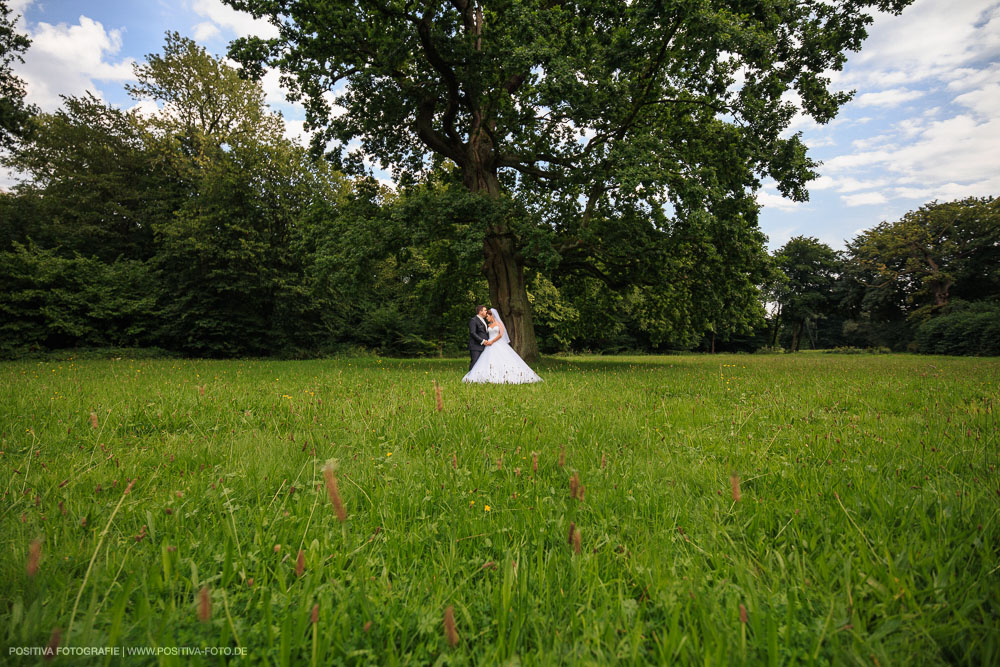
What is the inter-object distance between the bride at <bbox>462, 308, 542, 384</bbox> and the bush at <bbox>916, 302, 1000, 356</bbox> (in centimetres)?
4014

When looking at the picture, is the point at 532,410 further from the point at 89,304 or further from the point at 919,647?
the point at 89,304

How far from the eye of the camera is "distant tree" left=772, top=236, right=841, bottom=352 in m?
54.0

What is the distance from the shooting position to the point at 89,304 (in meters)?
22.7

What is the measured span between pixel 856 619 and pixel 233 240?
1085 inches

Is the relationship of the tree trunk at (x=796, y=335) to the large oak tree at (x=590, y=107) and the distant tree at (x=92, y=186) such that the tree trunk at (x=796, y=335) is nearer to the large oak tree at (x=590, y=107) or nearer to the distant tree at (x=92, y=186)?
the large oak tree at (x=590, y=107)

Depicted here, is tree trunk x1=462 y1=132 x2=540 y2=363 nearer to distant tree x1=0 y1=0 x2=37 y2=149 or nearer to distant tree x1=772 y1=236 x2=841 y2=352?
distant tree x1=0 y1=0 x2=37 y2=149

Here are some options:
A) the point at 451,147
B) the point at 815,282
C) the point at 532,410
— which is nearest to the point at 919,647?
the point at 532,410

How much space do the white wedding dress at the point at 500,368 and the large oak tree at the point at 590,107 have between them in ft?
10.7

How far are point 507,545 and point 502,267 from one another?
14355 mm

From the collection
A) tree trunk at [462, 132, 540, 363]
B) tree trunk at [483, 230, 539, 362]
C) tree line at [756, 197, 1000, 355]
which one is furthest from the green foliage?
tree line at [756, 197, 1000, 355]

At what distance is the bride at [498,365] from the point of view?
10315 millimetres

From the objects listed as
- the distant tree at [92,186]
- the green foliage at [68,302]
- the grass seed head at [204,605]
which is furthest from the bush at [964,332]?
the distant tree at [92,186]

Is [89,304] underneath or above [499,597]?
above

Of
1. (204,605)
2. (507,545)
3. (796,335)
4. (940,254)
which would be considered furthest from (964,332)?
(204,605)
